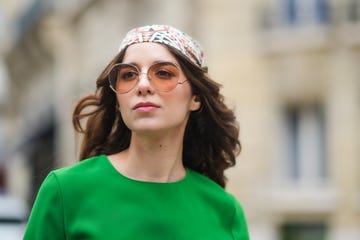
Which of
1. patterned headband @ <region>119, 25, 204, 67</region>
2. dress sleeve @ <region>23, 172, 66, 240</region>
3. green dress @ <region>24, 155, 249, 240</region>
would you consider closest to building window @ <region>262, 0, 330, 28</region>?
patterned headband @ <region>119, 25, 204, 67</region>

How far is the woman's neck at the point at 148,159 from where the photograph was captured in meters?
3.51

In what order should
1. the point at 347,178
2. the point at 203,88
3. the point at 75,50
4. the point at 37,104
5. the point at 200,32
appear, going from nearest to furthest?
the point at 203,88 → the point at 347,178 → the point at 200,32 → the point at 75,50 → the point at 37,104

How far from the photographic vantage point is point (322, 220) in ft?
69.3

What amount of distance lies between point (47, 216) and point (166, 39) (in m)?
0.63

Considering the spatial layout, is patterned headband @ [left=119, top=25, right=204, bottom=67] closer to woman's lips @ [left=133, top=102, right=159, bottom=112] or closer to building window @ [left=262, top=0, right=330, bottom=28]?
woman's lips @ [left=133, top=102, right=159, bottom=112]

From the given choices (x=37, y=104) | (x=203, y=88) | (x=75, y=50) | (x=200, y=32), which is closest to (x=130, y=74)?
(x=203, y=88)

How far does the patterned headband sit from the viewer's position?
3.52 metres

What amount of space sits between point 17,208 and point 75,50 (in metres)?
23.6

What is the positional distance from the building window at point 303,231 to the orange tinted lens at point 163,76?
58.8ft

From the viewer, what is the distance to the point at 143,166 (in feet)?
11.6

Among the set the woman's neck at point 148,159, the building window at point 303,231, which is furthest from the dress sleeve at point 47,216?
the building window at point 303,231

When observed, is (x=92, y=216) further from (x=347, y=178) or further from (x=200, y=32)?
(x=200, y=32)

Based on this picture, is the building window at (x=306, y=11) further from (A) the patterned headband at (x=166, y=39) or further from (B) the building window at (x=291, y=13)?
(A) the patterned headband at (x=166, y=39)

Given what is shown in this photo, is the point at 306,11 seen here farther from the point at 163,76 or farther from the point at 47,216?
the point at 47,216
